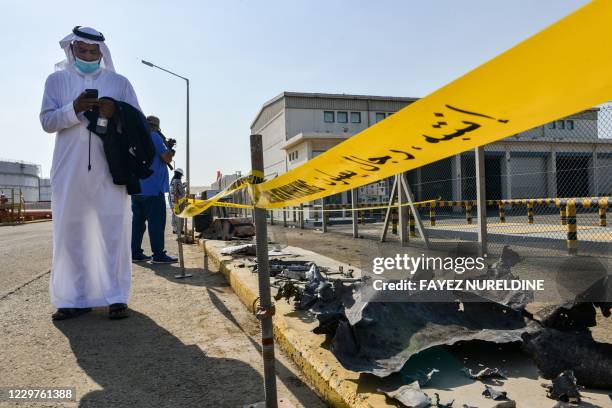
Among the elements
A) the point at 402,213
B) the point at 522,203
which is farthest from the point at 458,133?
the point at 522,203

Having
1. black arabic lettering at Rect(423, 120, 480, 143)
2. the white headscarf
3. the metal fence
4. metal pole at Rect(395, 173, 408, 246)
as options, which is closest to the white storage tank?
the metal fence

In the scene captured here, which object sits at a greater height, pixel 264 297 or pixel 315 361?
pixel 264 297

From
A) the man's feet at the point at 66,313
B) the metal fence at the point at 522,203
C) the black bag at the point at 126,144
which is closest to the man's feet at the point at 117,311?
the man's feet at the point at 66,313

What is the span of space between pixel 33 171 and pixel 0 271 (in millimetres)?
82972

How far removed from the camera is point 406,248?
7.96 metres

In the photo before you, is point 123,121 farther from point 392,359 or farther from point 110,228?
point 392,359

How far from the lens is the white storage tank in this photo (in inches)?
2670

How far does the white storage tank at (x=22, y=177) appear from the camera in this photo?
2670 inches

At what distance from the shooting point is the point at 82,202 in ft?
11.3

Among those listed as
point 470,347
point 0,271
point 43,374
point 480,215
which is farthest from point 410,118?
point 0,271

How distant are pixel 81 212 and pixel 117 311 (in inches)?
34.6

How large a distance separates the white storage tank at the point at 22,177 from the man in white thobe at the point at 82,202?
75.0 metres

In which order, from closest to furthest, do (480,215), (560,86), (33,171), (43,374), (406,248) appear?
(560,86) < (43,374) < (480,215) < (406,248) < (33,171)

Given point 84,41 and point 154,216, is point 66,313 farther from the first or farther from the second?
point 154,216
